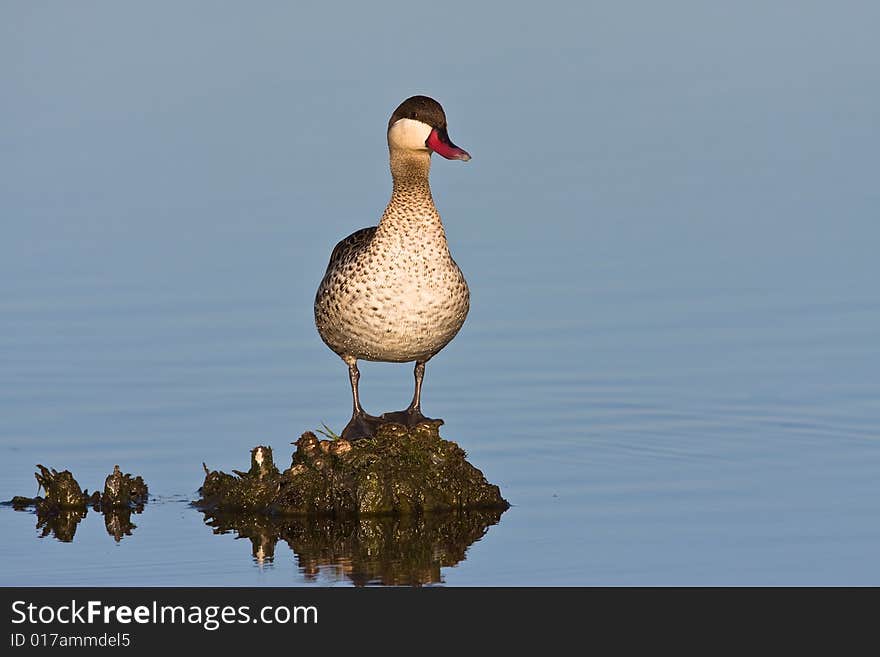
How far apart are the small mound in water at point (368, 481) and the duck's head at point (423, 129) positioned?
2.04m

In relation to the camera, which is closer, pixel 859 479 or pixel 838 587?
pixel 838 587

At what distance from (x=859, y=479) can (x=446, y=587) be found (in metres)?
3.36

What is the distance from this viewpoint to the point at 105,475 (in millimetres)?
14750

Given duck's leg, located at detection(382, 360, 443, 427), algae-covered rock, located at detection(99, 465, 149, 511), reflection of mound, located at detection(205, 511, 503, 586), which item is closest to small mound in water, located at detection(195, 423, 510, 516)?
reflection of mound, located at detection(205, 511, 503, 586)

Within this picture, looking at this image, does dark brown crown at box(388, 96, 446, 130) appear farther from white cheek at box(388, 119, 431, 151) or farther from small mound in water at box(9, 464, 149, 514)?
small mound in water at box(9, 464, 149, 514)

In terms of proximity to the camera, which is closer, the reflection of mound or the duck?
the reflection of mound

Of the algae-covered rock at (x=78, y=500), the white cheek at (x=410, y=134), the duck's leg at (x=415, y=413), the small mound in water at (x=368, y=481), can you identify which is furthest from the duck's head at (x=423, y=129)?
the algae-covered rock at (x=78, y=500)

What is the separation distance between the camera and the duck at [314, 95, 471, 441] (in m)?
14.8

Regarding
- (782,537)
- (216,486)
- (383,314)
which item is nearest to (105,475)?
(216,486)

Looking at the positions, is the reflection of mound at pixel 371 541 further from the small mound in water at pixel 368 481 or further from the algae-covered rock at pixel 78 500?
the algae-covered rock at pixel 78 500

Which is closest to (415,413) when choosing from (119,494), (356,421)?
(356,421)

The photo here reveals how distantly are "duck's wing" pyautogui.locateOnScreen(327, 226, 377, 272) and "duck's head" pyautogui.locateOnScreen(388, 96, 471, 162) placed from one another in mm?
626
